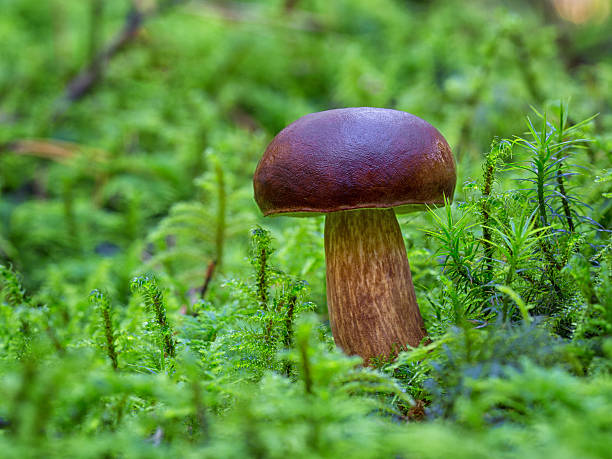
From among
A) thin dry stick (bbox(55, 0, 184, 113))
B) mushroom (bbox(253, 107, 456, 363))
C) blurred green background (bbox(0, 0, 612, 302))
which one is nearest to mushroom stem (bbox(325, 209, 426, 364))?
mushroom (bbox(253, 107, 456, 363))

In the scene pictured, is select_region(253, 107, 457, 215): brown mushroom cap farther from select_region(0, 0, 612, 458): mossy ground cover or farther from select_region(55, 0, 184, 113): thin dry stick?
select_region(55, 0, 184, 113): thin dry stick

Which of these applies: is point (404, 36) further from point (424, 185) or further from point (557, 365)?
point (557, 365)

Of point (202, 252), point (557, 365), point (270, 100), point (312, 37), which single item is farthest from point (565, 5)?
point (557, 365)

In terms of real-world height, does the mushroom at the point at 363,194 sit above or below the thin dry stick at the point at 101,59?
below

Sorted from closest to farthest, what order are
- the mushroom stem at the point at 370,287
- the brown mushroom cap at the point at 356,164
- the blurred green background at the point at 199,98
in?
the brown mushroom cap at the point at 356,164 < the mushroom stem at the point at 370,287 < the blurred green background at the point at 199,98

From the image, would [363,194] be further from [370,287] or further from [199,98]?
[199,98]

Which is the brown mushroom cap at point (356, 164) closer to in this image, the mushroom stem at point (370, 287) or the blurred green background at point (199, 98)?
the mushroom stem at point (370, 287)

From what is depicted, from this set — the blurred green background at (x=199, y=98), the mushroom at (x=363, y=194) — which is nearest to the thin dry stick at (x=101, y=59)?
the blurred green background at (x=199, y=98)
